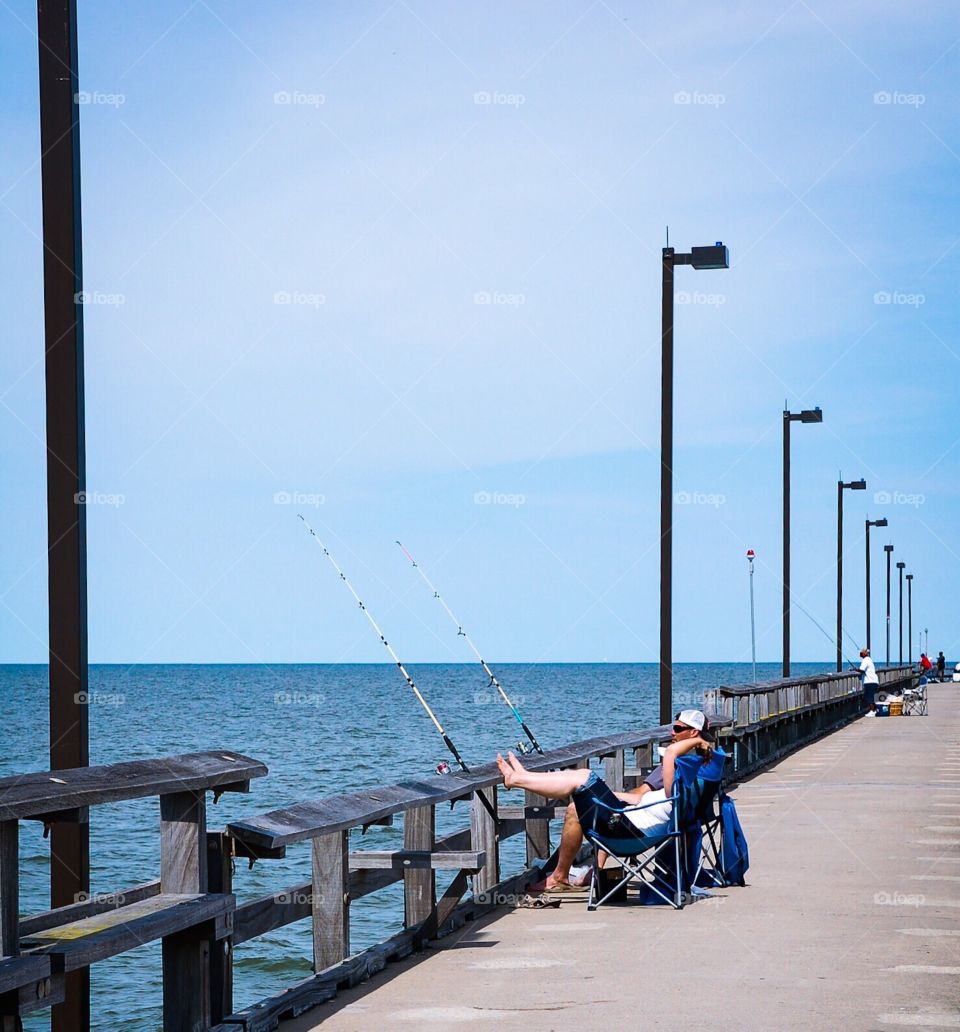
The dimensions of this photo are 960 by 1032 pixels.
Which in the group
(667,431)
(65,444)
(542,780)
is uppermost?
(667,431)

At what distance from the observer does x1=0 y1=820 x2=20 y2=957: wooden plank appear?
502cm

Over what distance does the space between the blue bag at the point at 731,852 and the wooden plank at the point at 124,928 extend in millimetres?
5872

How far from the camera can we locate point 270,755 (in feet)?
172

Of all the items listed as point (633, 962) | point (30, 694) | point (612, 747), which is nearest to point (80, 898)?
point (633, 962)

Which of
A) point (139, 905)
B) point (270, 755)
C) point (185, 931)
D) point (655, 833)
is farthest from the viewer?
point (270, 755)

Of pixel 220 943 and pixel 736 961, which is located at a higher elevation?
pixel 220 943

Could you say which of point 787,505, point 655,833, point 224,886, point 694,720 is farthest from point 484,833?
point 787,505

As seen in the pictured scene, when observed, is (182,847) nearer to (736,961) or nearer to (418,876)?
(418,876)

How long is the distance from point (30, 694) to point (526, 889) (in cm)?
13468

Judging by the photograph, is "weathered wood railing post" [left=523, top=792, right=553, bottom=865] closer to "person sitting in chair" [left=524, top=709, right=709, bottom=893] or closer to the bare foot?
"person sitting in chair" [left=524, top=709, right=709, bottom=893]

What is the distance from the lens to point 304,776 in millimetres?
41781

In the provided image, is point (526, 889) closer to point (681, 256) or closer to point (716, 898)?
point (716, 898)

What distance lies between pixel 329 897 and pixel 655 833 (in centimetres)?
303

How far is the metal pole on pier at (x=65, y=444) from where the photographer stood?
7695 mm
